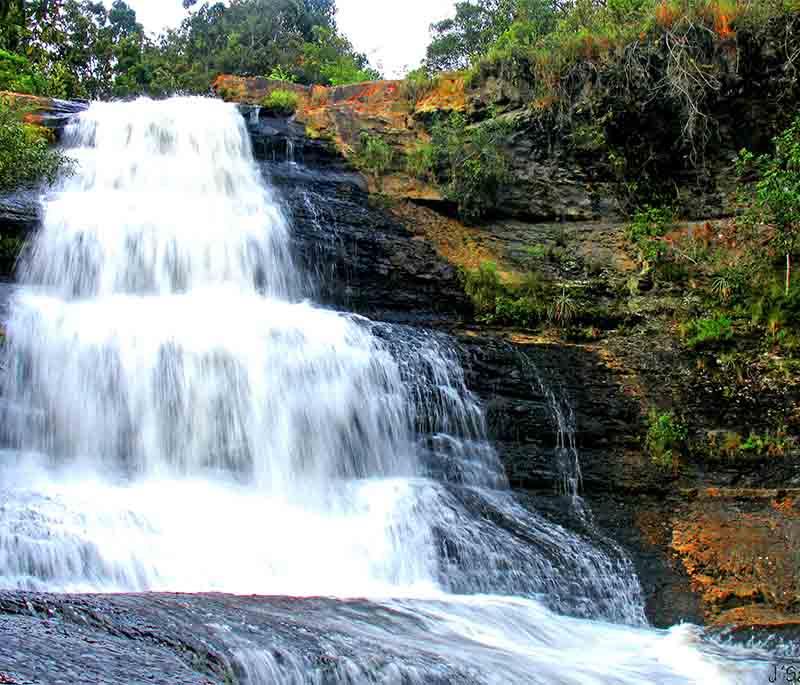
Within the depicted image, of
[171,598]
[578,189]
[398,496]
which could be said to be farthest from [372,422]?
[578,189]

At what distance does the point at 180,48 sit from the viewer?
3055cm

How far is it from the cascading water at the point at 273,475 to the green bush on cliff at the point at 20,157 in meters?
0.70

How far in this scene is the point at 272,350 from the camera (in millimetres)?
11273

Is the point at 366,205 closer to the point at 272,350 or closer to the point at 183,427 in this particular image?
the point at 272,350

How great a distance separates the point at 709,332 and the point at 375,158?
731cm

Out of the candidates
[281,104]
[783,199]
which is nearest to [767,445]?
[783,199]

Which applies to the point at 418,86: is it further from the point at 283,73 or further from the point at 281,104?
the point at 283,73

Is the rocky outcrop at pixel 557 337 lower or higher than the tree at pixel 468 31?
lower

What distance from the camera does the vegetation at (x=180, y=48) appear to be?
26.4 meters

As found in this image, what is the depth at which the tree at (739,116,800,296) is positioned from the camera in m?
12.8

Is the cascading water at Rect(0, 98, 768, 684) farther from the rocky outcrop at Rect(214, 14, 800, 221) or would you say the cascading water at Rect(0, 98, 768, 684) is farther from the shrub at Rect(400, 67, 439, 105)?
the shrub at Rect(400, 67, 439, 105)

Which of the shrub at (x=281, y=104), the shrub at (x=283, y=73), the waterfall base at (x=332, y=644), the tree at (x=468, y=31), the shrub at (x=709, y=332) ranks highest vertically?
the tree at (x=468, y=31)

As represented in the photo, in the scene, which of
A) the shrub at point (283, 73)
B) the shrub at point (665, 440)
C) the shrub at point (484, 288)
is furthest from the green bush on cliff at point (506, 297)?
the shrub at point (283, 73)

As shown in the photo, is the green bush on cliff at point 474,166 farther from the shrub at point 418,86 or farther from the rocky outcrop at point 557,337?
the shrub at point 418,86
